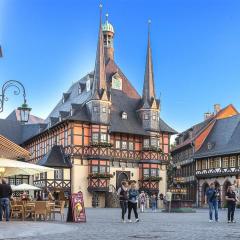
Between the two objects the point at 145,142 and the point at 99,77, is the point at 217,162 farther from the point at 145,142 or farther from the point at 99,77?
the point at 99,77

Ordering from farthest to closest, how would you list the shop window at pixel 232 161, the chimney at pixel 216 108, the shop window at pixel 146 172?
1. the chimney at pixel 216 108
2. the shop window at pixel 232 161
3. the shop window at pixel 146 172

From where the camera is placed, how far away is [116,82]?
67.6 m

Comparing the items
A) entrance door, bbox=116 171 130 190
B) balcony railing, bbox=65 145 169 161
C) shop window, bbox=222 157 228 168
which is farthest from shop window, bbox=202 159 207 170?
entrance door, bbox=116 171 130 190

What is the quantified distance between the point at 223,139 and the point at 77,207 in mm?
49052

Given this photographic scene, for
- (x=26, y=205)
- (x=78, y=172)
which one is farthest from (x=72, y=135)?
(x=26, y=205)

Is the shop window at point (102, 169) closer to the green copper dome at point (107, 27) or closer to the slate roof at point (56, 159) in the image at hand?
the slate roof at point (56, 159)

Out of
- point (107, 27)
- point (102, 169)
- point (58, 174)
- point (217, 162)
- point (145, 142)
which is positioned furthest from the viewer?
point (107, 27)

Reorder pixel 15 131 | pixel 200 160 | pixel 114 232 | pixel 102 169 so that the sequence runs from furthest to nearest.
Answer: pixel 15 131 < pixel 200 160 < pixel 102 169 < pixel 114 232

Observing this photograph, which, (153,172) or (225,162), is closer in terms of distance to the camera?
(153,172)

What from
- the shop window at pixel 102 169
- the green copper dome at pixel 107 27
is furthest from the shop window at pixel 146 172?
the green copper dome at pixel 107 27

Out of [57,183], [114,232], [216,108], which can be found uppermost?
[216,108]

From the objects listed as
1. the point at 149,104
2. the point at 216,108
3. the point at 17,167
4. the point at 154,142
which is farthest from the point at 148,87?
the point at 17,167

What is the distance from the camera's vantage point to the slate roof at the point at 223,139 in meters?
65.9

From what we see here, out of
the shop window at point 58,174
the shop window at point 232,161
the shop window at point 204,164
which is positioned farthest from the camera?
the shop window at point 204,164
